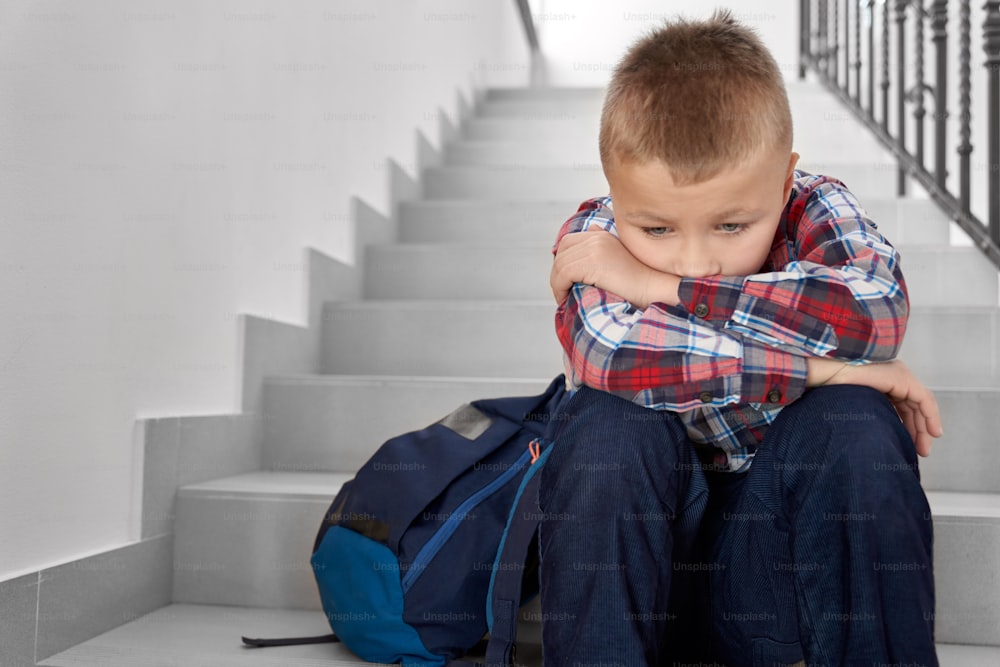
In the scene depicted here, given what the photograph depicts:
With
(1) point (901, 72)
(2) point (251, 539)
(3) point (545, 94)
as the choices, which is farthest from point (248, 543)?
(3) point (545, 94)

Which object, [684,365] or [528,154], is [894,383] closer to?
[684,365]

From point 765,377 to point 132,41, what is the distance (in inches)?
36.7

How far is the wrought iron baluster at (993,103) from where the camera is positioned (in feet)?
5.23

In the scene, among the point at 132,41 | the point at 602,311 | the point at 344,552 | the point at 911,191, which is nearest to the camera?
the point at 602,311

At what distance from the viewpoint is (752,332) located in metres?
0.83

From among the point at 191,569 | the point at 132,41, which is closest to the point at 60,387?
the point at 191,569

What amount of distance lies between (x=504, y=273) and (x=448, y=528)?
991 millimetres

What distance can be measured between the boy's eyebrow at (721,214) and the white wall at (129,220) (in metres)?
0.67

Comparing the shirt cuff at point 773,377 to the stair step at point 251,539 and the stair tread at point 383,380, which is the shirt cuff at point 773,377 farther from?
the stair tread at point 383,380

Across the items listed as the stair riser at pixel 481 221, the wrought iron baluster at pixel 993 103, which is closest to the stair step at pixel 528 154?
the stair riser at pixel 481 221

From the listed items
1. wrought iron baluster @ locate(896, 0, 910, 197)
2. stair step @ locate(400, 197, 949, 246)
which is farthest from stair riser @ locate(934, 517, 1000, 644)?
wrought iron baluster @ locate(896, 0, 910, 197)

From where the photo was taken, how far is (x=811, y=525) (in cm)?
A: 76

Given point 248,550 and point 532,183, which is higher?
point 532,183

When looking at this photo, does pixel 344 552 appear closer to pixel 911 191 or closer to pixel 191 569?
pixel 191 569
